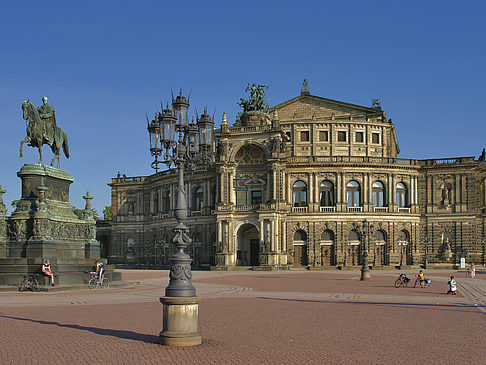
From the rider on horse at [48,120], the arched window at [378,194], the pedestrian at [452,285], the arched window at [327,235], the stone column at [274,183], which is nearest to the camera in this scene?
the pedestrian at [452,285]

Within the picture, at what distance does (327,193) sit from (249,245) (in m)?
12.3

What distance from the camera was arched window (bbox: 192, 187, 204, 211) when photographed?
77.6 meters

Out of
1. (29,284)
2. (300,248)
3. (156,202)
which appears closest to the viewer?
(29,284)

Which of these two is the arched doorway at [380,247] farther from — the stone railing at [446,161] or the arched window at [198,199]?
the arched window at [198,199]

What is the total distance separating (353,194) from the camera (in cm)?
7200

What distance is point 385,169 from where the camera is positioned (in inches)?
2832

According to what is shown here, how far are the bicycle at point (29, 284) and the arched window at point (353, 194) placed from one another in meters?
49.9

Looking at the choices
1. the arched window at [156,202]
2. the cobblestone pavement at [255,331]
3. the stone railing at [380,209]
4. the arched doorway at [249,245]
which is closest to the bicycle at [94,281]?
the cobblestone pavement at [255,331]

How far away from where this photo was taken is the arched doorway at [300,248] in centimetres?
7106

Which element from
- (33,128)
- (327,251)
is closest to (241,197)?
(327,251)

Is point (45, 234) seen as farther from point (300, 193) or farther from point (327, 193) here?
point (327, 193)

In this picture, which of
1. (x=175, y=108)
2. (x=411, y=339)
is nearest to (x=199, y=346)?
(x=411, y=339)

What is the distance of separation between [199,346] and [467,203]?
65.2 m

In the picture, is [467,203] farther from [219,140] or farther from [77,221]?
[77,221]
